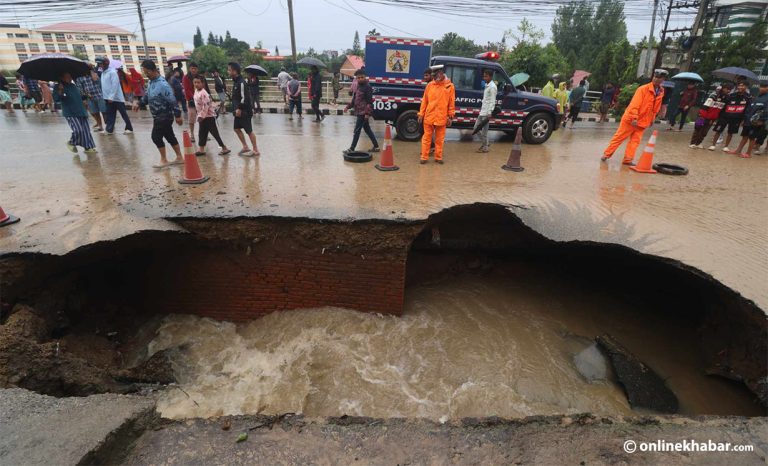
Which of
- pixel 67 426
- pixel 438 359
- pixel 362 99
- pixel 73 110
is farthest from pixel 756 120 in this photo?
pixel 73 110

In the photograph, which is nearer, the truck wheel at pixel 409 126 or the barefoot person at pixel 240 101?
the barefoot person at pixel 240 101

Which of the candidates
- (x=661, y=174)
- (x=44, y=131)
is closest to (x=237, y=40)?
(x=44, y=131)

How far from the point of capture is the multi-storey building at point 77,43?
70562 millimetres

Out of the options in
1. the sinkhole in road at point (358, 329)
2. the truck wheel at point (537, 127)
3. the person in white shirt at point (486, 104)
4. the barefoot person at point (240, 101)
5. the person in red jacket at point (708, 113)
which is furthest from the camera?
the truck wheel at point (537, 127)

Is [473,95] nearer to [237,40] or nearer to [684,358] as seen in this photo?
[684,358]

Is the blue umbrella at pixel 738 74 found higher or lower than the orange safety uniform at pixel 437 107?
higher

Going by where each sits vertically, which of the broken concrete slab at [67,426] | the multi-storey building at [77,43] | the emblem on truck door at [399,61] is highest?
the multi-storey building at [77,43]

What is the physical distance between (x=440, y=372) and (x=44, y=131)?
36.5 ft

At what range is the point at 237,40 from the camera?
7019 centimetres

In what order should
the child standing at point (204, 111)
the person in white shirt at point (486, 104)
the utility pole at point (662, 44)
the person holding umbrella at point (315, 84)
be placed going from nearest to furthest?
the child standing at point (204, 111), the person in white shirt at point (486, 104), the person holding umbrella at point (315, 84), the utility pole at point (662, 44)

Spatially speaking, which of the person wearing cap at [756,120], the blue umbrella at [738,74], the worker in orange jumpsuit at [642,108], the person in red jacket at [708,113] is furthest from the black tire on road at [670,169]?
the blue umbrella at [738,74]

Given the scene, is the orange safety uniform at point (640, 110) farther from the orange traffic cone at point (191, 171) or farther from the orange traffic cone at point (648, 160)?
the orange traffic cone at point (191, 171)

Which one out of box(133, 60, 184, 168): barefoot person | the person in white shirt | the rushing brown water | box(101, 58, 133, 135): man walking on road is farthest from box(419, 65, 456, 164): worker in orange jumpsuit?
box(101, 58, 133, 135): man walking on road

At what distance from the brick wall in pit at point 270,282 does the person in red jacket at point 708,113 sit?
908 centimetres
